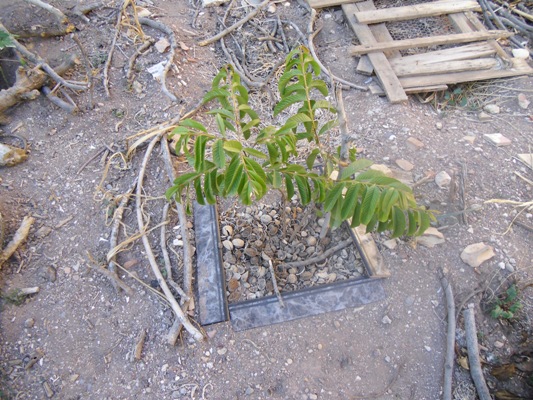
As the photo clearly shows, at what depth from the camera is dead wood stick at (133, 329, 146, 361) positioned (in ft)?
6.94

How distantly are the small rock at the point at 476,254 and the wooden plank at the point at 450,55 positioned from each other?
1732 mm

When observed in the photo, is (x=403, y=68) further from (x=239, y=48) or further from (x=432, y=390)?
(x=432, y=390)

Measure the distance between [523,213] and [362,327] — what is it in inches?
52.4

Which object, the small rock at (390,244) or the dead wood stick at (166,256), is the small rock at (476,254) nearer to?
the small rock at (390,244)

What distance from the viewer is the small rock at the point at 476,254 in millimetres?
2338

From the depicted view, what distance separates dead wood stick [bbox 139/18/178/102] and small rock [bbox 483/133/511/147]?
2356 millimetres

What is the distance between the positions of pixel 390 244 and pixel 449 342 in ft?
1.99

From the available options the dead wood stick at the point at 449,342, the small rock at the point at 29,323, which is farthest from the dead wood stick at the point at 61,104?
the dead wood stick at the point at 449,342

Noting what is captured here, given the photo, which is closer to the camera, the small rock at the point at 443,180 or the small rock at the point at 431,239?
the small rock at the point at 431,239

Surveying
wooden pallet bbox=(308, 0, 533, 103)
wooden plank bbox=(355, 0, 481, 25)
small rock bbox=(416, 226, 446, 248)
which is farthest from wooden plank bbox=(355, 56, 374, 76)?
small rock bbox=(416, 226, 446, 248)

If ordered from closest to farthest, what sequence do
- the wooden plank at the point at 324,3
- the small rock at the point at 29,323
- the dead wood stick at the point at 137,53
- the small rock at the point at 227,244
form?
the small rock at the point at 29,323 → the small rock at the point at 227,244 → the dead wood stick at the point at 137,53 → the wooden plank at the point at 324,3

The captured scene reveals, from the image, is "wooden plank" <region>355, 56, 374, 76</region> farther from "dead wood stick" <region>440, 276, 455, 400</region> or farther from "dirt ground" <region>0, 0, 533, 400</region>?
"dead wood stick" <region>440, 276, 455, 400</region>

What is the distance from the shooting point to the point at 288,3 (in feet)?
13.2

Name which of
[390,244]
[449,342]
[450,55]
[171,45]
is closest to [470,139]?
[450,55]
